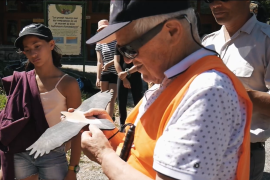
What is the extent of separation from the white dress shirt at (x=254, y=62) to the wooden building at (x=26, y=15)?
43.7 feet

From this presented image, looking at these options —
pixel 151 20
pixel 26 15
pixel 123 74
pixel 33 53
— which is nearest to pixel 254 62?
pixel 151 20

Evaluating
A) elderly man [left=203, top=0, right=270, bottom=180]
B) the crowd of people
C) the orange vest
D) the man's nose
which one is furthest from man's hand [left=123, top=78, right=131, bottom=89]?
the orange vest

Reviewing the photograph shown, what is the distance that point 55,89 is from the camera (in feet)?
8.97

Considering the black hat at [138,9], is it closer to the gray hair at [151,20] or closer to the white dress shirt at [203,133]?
the gray hair at [151,20]

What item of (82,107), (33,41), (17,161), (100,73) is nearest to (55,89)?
(33,41)

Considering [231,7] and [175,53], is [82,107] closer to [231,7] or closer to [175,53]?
[175,53]

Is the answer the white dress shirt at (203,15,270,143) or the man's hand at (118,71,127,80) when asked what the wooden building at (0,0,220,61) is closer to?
the man's hand at (118,71,127,80)

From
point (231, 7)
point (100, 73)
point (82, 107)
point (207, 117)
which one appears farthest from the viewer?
point (100, 73)

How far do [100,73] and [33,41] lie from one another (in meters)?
3.30

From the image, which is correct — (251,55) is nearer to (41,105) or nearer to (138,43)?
(138,43)

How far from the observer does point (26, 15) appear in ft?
50.1

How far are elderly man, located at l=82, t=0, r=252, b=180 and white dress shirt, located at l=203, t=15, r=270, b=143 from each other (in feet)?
3.04

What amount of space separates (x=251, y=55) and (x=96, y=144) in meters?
1.23

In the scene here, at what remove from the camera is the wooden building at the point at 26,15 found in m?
15.1
